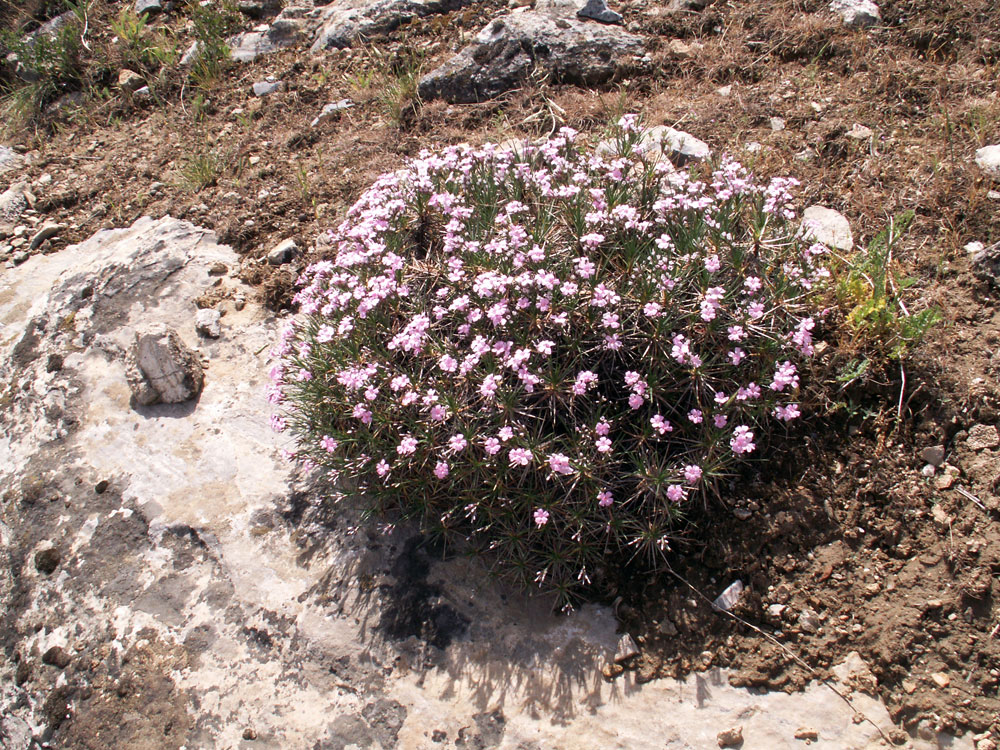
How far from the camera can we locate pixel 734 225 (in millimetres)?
3664

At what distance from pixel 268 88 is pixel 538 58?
8.20 feet

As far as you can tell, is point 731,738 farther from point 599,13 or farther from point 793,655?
point 599,13

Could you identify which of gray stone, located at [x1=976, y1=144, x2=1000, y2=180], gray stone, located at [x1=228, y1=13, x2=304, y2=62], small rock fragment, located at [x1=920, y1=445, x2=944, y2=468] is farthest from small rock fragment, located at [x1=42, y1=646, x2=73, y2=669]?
gray stone, located at [x1=228, y1=13, x2=304, y2=62]

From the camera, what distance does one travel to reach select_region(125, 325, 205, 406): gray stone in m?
4.06

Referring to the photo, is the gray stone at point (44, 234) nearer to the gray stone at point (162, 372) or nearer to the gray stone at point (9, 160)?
the gray stone at point (9, 160)

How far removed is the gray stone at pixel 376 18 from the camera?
675cm

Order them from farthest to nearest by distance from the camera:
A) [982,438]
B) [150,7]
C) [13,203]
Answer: [150,7] → [13,203] → [982,438]

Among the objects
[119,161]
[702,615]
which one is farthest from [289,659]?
[119,161]

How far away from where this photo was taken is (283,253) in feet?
15.7

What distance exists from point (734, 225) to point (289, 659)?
287 centimetres

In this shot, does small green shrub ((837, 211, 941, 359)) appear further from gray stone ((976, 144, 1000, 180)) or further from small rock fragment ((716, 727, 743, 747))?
small rock fragment ((716, 727, 743, 747))

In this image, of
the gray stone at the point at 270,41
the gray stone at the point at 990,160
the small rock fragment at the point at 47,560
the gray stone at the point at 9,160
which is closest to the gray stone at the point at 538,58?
the gray stone at the point at 270,41

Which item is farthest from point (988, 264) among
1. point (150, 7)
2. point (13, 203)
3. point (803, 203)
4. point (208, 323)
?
point (150, 7)

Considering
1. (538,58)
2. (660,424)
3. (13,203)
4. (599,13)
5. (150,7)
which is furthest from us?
(150,7)
